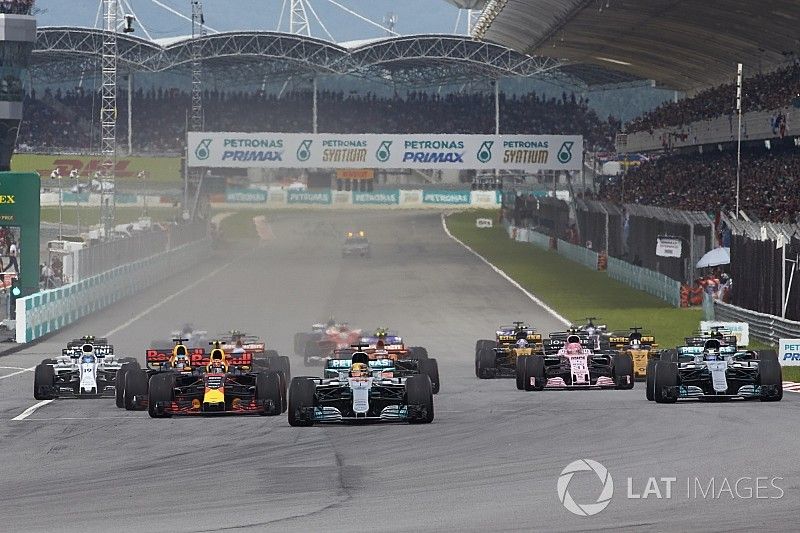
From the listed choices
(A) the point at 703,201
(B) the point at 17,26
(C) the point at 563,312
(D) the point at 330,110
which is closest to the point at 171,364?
(C) the point at 563,312

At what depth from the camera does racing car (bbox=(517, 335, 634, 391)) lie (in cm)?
2433

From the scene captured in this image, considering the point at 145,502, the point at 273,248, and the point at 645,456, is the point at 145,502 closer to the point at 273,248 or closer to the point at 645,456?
the point at 645,456

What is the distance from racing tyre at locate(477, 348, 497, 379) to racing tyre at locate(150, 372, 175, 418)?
8036 mm

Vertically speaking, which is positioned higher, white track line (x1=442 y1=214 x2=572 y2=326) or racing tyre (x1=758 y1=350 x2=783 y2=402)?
racing tyre (x1=758 y1=350 x2=783 y2=402)

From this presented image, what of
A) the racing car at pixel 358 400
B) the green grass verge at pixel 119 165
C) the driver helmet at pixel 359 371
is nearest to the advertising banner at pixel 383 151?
the green grass verge at pixel 119 165

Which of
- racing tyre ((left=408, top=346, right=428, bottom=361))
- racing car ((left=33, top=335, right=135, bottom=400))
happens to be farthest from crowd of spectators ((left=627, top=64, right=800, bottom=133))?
racing car ((left=33, top=335, right=135, bottom=400))

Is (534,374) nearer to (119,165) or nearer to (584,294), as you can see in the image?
(584,294)

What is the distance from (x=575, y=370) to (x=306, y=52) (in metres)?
→ 88.1

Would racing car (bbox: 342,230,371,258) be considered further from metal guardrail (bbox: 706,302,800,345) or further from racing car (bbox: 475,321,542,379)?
racing car (bbox: 475,321,542,379)

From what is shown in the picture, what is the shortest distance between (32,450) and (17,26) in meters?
61.3

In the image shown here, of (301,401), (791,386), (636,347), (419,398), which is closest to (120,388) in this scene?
(301,401)

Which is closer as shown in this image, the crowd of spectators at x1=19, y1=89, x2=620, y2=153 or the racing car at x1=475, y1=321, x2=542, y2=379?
the racing car at x1=475, y1=321, x2=542, y2=379

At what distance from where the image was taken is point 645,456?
55.1ft

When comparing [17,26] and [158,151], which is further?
[158,151]
